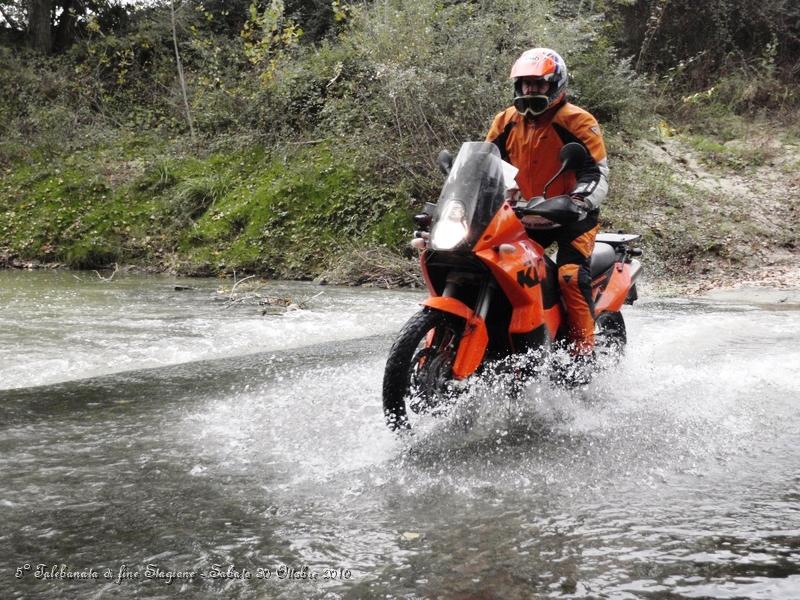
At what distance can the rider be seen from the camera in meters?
4.86

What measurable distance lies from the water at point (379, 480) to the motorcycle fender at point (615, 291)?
1.63 feet

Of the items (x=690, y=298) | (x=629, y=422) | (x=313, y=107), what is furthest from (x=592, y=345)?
(x=313, y=107)

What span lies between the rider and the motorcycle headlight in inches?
33.7

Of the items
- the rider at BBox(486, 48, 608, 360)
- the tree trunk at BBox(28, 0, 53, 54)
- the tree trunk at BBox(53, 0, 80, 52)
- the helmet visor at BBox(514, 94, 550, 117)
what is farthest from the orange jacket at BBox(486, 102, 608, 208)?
the tree trunk at BBox(53, 0, 80, 52)

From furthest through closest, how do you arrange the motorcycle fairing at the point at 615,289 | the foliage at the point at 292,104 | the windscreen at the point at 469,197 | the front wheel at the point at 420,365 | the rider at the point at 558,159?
1. the foliage at the point at 292,104
2. the motorcycle fairing at the point at 615,289
3. the rider at the point at 558,159
4. the windscreen at the point at 469,197
5. the front wheel at the point at 420,365

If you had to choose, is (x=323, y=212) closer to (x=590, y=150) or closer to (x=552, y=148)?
(x=552, y=148)

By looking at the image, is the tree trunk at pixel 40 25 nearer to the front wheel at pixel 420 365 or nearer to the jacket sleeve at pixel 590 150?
the jacket sleeve at pixel 590 150

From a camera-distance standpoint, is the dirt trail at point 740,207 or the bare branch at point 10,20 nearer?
the dirt trail at point 740,207

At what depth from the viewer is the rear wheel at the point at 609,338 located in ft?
18.7

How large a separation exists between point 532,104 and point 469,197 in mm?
1030

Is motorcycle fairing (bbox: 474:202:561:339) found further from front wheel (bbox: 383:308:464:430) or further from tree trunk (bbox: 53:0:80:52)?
tree trunk (bbox: 53:0:80:52)

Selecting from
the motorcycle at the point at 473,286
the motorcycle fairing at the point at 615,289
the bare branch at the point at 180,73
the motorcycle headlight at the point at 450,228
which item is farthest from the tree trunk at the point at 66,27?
the motorcycle headlight at the point at 450,228

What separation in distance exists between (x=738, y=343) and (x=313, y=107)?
11.6 meters

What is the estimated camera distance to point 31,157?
1792cm
